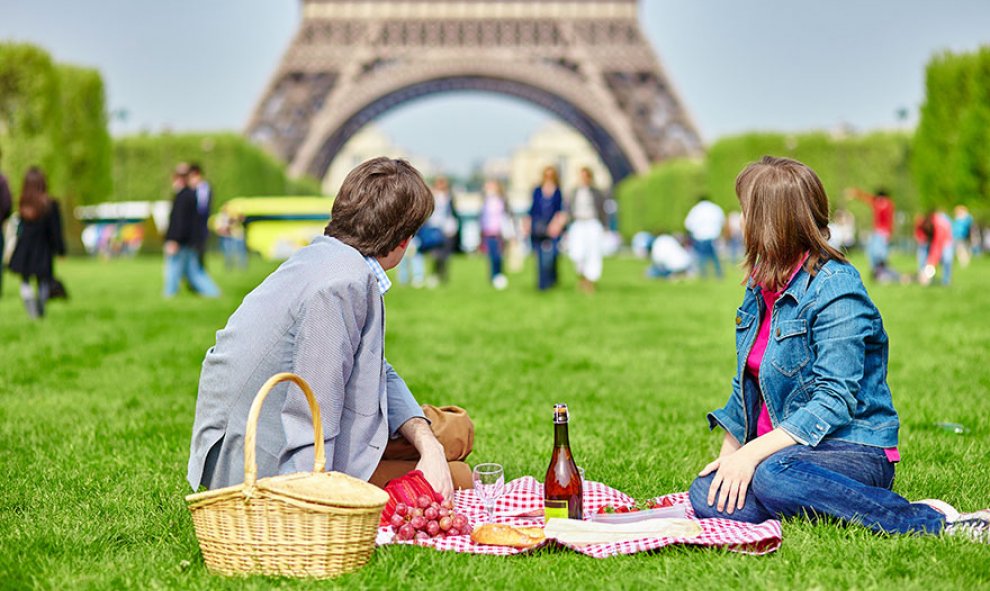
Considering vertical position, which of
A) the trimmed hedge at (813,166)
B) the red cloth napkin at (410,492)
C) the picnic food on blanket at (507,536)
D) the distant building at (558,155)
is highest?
the distant building at (558,155)

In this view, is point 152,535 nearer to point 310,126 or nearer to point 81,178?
point 81,178

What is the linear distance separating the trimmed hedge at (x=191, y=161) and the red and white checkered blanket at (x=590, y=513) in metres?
37.8

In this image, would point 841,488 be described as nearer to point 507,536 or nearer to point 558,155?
point 507,536

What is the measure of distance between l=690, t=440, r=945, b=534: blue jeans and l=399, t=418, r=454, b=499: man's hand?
0.94m

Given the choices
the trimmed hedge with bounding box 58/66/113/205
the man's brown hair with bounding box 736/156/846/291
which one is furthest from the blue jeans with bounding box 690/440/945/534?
the trimmed hedge with bounding box 58/66/113/205

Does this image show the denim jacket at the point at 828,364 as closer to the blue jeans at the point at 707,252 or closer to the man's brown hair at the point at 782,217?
the man's brown hair at the point at 782,217

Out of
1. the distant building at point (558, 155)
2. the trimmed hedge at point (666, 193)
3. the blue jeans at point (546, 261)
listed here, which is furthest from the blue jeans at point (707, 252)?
the distant building at point (558, 155)

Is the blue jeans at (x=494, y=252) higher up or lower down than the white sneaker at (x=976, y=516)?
higher up

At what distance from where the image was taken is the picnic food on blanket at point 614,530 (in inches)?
131

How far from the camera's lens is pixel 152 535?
11.7ft

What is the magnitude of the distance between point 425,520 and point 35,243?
8.60m

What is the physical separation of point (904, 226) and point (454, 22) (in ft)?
61.2

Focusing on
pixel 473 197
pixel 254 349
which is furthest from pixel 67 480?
pixel 473 197

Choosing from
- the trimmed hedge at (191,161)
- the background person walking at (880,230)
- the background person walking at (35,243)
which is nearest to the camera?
the background person walking at (35,243)
